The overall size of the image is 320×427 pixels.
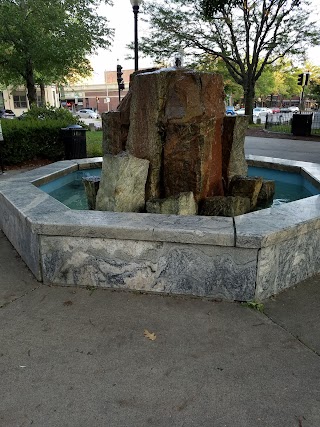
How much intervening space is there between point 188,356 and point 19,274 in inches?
80.8

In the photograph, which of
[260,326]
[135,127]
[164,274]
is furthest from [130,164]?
[260,326]

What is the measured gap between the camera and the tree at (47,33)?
61.5ft

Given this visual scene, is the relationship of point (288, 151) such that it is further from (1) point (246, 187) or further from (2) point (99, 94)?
(2) point (99, 94)

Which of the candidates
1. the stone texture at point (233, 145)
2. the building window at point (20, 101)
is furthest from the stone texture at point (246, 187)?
the building window at point (20, 101)

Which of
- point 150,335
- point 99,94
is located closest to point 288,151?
point 150,335

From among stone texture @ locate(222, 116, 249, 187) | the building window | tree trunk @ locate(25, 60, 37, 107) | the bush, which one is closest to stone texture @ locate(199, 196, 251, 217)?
stone texture @ locate(222, 116, 249, 187)

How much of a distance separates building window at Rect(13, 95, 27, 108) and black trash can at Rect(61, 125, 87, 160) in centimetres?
5004

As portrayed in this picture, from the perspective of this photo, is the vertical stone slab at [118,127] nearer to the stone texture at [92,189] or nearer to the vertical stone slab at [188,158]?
the stone texture at [92,189]

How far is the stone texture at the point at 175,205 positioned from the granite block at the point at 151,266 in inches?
35.1

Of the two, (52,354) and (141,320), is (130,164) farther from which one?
(52,354)

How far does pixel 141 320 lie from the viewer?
286cm

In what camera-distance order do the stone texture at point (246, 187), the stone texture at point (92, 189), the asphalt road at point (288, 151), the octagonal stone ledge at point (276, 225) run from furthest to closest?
the asphalt road at point (288, 151), the stone texture at point (246, 187), the stone texture at point (92, 189), the octagonal stone ledge at point (276, 225)

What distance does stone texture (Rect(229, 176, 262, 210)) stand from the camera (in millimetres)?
4828

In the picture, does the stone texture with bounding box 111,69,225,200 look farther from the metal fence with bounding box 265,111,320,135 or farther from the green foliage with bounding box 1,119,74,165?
the metal fence with bounding box 265,111,320,135
